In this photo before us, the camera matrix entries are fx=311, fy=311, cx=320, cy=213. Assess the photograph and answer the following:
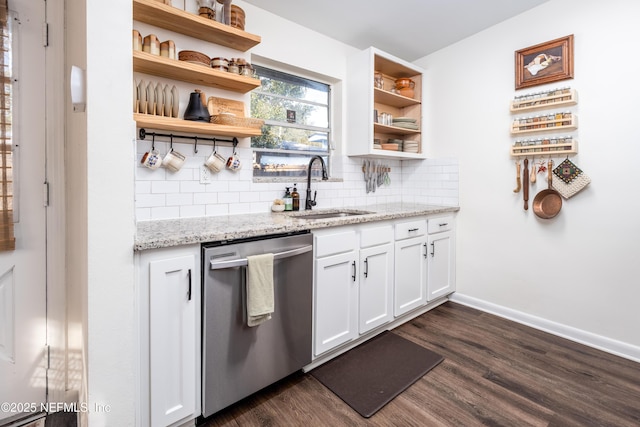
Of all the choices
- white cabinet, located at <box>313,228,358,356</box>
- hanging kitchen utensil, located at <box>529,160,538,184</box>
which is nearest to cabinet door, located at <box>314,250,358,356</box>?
white cabinet, located at <box>313,228,358,356</box>

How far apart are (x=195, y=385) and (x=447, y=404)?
1.26 metres

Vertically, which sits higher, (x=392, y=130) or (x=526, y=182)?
(x=392, y=130)

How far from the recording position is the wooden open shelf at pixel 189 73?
5.32 feet

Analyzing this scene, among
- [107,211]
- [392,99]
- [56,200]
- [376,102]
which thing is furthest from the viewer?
[376,102]

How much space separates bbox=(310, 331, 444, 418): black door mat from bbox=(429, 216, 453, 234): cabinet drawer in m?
0.98

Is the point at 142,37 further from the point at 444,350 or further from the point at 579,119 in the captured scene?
the point at 579,119

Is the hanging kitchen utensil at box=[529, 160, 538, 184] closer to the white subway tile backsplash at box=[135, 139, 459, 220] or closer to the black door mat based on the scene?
the white subway tile backsplash at box=[135, 139, 459, 220]

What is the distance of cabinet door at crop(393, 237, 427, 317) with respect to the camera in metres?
2.38

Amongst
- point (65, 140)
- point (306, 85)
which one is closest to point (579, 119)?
point (306, 85)

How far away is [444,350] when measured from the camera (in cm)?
213

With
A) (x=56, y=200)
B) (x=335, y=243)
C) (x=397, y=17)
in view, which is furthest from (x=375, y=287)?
(x=397, y=17)

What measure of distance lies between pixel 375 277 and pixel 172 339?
1347mm

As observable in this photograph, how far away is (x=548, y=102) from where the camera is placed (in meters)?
2.30

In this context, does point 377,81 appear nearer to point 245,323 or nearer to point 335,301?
point 335,301
